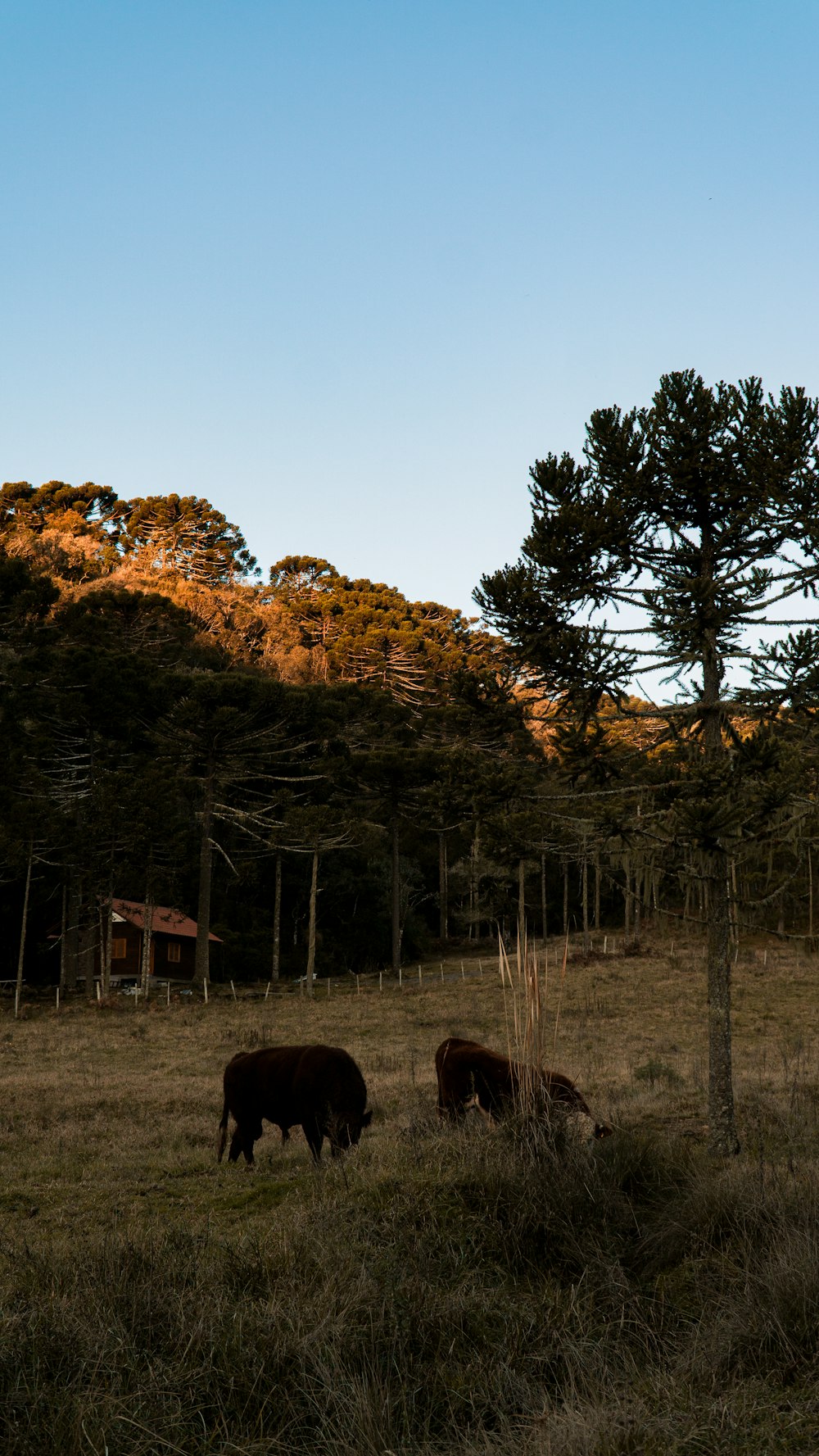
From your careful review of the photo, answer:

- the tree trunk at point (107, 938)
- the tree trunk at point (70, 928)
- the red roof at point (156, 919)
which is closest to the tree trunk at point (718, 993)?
the tree trunk at point (107, 938)

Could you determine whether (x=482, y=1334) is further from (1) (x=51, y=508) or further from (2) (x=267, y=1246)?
(1) (x=51, y=508)

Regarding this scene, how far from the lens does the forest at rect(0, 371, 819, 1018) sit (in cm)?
961

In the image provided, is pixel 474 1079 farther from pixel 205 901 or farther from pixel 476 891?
pixel 476 891

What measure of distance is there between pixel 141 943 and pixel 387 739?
13.6 m

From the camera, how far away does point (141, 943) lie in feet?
139

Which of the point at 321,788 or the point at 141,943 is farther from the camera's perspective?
the point at 141,943

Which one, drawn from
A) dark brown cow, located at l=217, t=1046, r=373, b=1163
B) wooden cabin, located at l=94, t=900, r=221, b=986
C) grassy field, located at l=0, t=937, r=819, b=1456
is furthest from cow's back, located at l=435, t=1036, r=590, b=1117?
wooden cabin, located at l=94, t=900, r=221, b=986

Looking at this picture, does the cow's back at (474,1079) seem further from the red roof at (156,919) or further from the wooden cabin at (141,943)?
the wooden cabin at (141,943)

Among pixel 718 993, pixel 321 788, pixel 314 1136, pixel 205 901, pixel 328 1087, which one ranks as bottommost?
pixel 314 1136

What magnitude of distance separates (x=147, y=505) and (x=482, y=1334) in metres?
99.9

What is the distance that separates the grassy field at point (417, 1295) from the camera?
11.8ft

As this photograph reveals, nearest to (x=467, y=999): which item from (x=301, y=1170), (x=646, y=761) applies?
(x=646, y=761)

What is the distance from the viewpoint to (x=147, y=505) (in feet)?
321

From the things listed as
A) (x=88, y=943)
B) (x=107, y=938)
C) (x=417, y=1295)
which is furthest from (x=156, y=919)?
(x=417, y=1295)
